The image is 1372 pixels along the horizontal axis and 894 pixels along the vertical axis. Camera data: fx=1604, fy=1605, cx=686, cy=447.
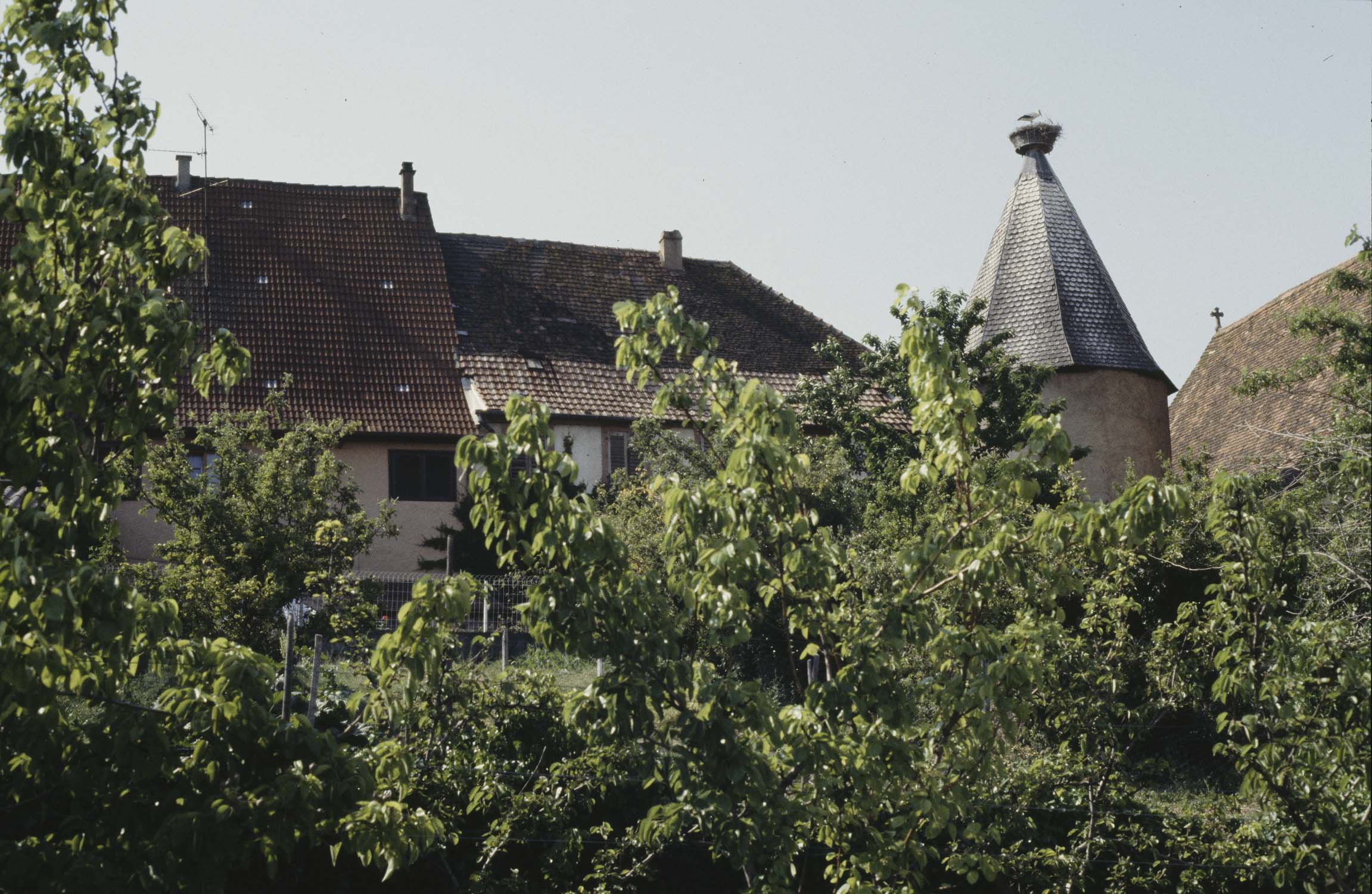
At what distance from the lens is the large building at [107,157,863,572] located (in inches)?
1183

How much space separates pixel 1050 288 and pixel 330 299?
14.9m

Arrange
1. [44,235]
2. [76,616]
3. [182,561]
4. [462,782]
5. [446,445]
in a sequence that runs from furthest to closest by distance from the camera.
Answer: [446,445] < [182,561] < [462,782] < [44,235] < [76,616]

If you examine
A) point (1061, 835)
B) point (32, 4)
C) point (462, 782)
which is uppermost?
point (32, 4)

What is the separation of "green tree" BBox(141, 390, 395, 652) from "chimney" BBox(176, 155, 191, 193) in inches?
678

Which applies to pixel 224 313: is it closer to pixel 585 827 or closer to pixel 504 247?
pixel 504 247

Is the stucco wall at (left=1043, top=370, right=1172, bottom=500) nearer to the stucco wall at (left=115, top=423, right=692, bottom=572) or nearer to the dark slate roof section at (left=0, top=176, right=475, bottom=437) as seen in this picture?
the stucco wall at (left=115, top=423, right=692, bottom=572)

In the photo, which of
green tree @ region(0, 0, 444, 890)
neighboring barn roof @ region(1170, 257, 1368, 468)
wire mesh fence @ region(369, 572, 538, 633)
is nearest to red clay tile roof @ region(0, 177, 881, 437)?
wire mesh fence @ region(369, 572, 538, 633)

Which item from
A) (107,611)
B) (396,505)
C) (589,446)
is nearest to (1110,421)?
(589,446)

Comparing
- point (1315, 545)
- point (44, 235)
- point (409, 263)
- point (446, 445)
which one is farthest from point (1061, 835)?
point (409, 263)

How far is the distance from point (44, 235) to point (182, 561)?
10.7 m

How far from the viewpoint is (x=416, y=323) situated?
107ft

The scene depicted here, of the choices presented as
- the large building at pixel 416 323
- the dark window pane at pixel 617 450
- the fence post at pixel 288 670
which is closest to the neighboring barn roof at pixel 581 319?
the large building at pixel 416 323

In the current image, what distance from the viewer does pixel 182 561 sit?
17.5 meters

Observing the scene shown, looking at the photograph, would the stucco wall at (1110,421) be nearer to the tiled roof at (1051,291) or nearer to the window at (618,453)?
the tiled roof at (1051,291)
